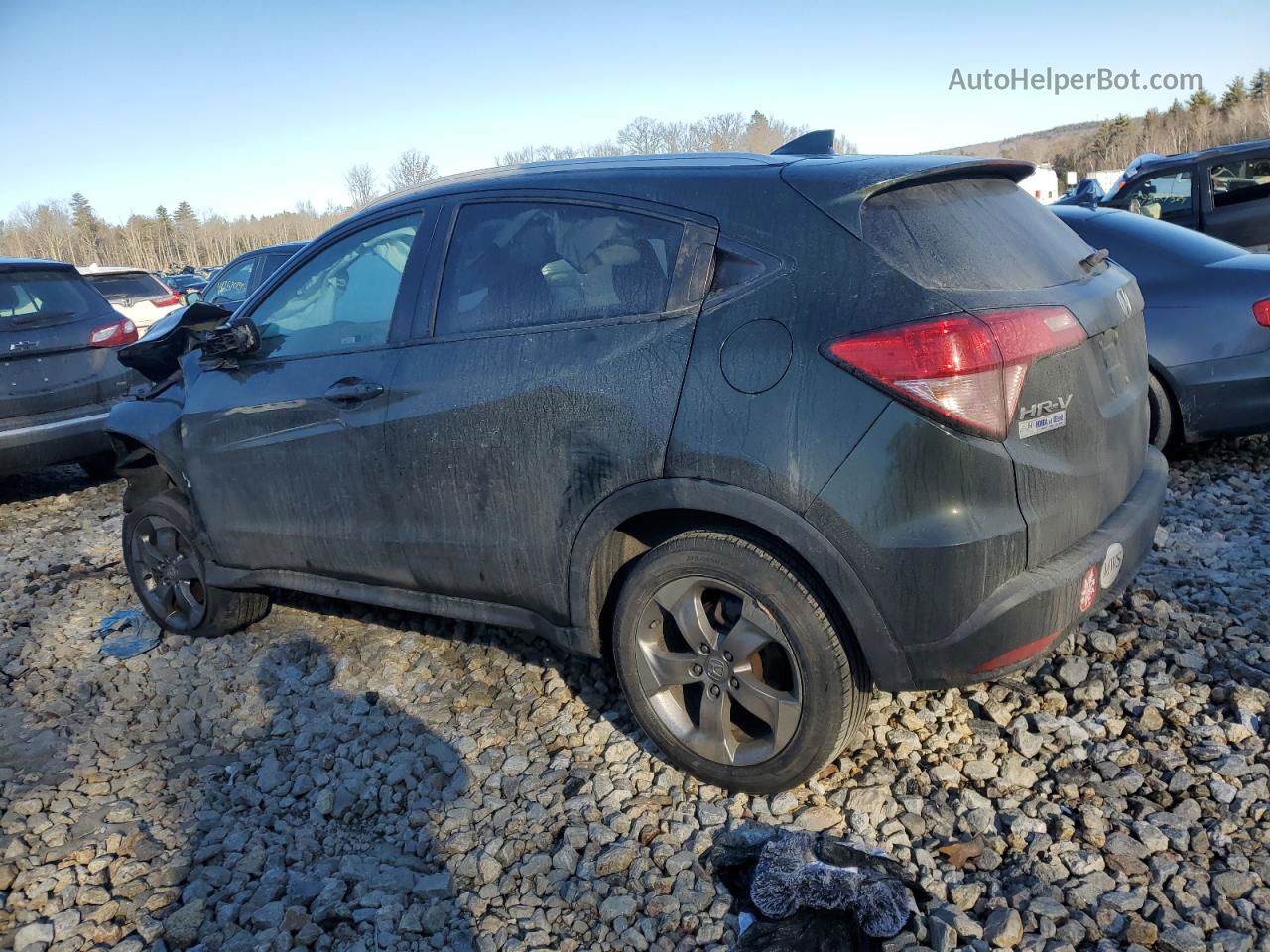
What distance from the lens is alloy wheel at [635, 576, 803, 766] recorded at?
9.23 feet

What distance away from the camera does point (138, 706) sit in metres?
4.05

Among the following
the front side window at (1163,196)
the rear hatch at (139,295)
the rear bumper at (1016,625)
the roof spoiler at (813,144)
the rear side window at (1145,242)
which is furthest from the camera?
the rear hatch at (139,295)

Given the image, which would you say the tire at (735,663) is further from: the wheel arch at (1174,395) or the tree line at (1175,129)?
the tree line at (1175,129)

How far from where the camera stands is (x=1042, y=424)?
2564 millimetres

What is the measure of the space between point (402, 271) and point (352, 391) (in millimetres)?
488

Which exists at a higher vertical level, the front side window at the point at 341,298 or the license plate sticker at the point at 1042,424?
the front side window at the point at 341,298

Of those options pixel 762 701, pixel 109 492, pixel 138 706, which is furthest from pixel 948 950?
pixel 109 492

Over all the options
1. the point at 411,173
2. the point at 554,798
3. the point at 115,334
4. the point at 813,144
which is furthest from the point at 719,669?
the point at 411,173

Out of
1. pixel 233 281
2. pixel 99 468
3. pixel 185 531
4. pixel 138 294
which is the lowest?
pixel 99 468

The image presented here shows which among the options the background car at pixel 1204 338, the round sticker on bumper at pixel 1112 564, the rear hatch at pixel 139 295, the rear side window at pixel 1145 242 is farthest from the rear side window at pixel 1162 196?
the rear hatch at pixel 139 295

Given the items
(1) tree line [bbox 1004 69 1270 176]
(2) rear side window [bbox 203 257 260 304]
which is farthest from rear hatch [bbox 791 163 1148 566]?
(1) tree line [bbox 1004 69 1270 176]

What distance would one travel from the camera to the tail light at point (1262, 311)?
5027 millimetres

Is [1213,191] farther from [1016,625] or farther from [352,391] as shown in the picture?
[352,391]

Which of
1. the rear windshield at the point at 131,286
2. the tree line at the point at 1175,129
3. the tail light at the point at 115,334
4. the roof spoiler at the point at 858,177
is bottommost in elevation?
the tail light at the point at 115,334
